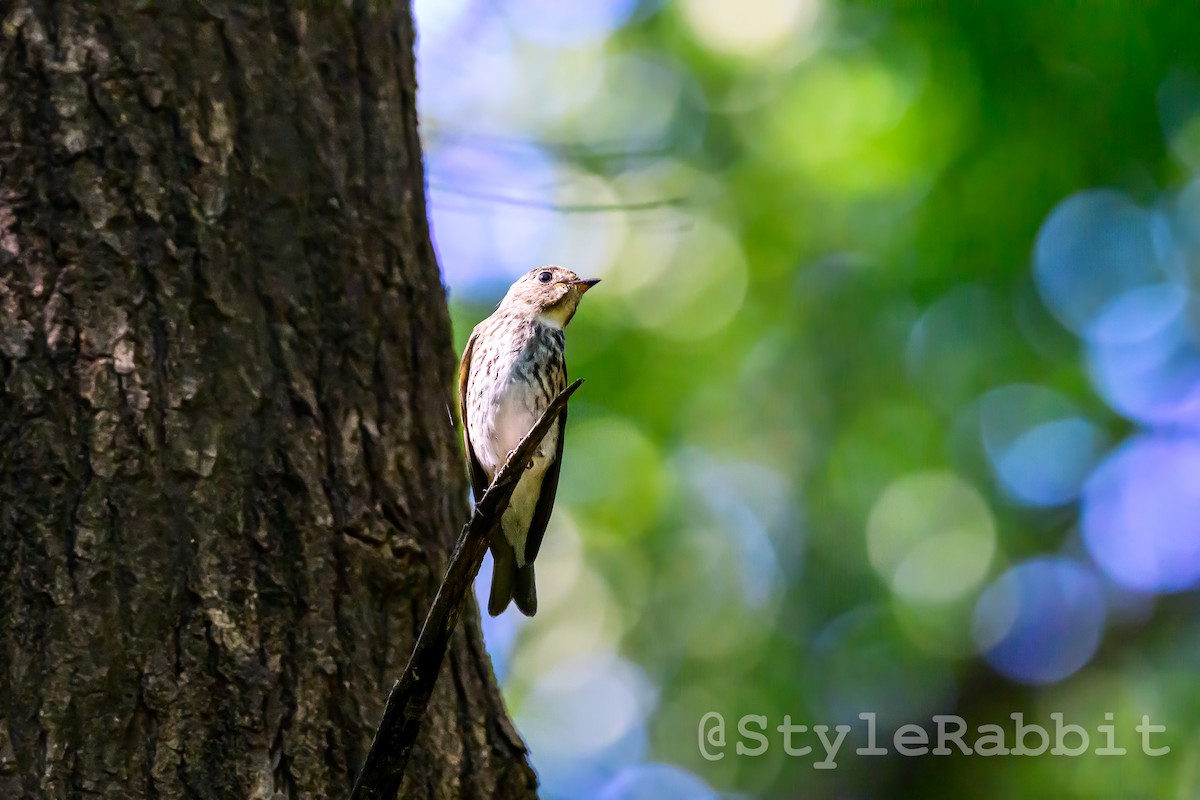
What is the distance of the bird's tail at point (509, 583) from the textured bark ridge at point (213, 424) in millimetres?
494

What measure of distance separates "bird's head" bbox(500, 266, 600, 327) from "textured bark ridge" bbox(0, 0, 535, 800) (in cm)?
76

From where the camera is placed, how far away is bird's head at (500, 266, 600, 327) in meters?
3.78

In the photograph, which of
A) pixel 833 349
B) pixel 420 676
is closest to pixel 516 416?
pixel 420 676

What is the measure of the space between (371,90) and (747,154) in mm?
4128

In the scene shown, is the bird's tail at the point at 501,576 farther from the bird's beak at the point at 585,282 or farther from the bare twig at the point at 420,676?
the bare twig at the point at 420,676

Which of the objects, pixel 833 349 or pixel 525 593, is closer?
pixel 525 593

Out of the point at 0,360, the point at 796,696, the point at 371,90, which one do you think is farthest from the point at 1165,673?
the point at 0,360

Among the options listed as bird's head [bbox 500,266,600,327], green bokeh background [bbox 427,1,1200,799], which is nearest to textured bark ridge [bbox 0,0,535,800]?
bird's head [bbox 500,266,600,327]

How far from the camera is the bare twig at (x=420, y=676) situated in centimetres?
192

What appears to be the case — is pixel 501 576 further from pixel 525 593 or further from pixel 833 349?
pixel 833 349

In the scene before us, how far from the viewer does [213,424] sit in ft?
8.30

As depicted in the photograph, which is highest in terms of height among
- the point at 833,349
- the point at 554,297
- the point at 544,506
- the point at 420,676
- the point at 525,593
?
the point at 833,349

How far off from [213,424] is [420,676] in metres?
0.88

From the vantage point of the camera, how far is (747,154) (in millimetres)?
6934
